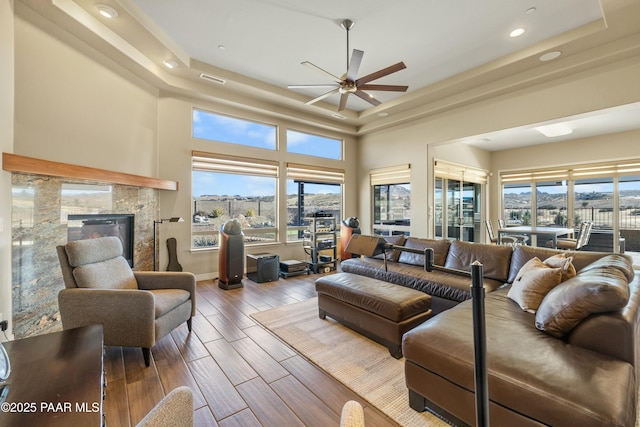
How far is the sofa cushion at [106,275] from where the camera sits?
2.29m

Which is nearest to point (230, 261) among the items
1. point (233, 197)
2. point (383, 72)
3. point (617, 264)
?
point (233, 197)

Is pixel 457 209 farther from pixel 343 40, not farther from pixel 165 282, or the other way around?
pixel 165 282

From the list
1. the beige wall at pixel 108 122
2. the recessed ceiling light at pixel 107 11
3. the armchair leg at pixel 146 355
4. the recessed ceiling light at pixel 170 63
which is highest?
the recessed ceiling light at pixel 170 63

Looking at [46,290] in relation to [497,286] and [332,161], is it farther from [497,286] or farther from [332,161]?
[332,161]

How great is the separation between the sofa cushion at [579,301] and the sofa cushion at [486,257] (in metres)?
1.18

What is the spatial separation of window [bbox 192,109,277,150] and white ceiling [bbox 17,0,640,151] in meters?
0.47

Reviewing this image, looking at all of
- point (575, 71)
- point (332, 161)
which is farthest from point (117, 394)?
point (575, 71)

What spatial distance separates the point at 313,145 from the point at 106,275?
15.7 ft

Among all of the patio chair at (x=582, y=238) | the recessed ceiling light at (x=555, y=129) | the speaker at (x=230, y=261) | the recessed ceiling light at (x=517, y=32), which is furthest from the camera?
the recessed ceiling light at (x=555, y=129)

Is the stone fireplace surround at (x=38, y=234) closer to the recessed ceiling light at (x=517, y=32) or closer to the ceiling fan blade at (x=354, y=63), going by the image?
the ceiling fan blade at (x=354, y=63)

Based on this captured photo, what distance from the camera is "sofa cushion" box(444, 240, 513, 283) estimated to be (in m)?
3.12

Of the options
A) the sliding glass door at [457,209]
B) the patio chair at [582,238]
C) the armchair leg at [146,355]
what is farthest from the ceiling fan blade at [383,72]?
the patio chair at [582,238]

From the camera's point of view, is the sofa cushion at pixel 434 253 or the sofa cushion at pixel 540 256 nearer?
the sofa cushion at pixel 540 256

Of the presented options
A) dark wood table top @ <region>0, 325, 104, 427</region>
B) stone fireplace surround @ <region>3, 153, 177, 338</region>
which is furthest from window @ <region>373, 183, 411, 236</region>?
dark wood table top @ <region>0, 325, 104, 427</region>
